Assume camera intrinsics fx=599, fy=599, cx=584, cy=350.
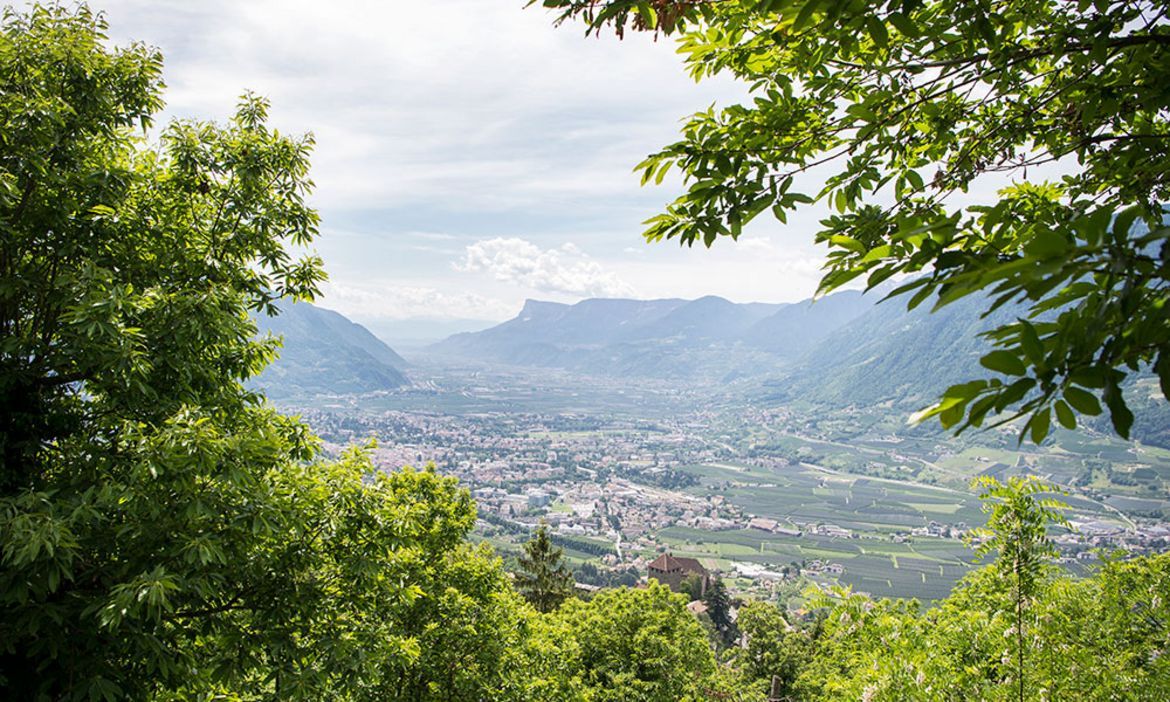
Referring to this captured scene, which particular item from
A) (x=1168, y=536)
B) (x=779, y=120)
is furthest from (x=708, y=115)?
(x=1168, y=536)

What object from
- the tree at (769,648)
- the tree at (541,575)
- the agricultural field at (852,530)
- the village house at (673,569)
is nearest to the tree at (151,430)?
the tree at (541,575)

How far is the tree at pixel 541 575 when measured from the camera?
25.4m

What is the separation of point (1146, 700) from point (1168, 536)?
3821 inches

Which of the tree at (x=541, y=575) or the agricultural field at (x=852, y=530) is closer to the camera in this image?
the tree at (x=541, y=575)

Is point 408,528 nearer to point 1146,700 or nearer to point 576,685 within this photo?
point 1146,700

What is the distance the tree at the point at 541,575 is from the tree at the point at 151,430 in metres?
19.4

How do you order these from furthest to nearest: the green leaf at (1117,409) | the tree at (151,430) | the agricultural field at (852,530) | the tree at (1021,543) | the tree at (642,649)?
the agricultural field at (852,530)
the tree at (642,649)
the tree at (1021,543)
the tree at (151,430)
the green leaf at (1117,409)

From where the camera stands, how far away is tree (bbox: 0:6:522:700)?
4113 millimetres

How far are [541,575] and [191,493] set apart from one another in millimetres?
22961

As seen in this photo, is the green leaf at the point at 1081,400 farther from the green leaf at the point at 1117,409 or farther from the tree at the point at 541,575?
the tree at the point at 541,575

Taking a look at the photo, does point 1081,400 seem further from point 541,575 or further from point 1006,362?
point 541,575

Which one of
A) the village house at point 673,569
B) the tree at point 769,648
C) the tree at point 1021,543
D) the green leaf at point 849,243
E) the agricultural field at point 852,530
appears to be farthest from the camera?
the agricultural field at point 852,530

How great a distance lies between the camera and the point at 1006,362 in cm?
122

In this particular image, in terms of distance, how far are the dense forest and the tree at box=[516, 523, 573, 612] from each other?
1909 centimetres
